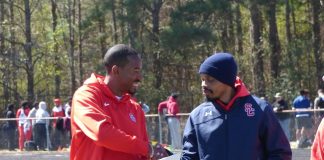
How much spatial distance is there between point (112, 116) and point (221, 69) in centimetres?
88

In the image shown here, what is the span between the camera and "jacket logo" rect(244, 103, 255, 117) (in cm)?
586

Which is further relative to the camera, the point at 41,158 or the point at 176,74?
the point at 176,74

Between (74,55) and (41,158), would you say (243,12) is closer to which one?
(74,55)

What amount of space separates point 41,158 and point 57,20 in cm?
3568

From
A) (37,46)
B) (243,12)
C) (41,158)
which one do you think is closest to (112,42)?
(37,46)

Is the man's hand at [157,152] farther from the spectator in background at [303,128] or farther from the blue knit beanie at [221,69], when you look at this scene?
the spectator in background at [303,128]

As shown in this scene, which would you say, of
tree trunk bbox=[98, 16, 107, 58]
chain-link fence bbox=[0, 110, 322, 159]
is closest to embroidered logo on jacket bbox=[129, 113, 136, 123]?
chain-link fence bbox=[0, 110, 322, 159]

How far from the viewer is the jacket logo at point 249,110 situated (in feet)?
19.2

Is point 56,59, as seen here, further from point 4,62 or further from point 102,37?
point 102,37

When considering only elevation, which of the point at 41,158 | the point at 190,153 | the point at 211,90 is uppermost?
the point at 211,90

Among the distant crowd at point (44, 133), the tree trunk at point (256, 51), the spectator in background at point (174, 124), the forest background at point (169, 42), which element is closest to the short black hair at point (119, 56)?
the spectator in background at point (174, 124)

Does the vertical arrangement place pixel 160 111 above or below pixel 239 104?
below

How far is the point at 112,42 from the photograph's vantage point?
5428 centimetres

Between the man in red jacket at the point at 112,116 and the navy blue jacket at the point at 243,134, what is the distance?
0.51m
